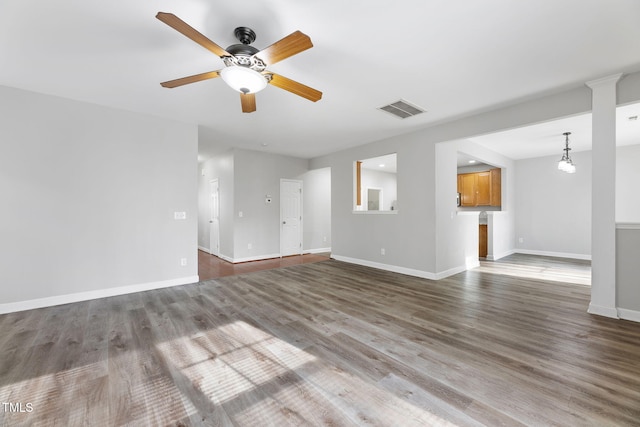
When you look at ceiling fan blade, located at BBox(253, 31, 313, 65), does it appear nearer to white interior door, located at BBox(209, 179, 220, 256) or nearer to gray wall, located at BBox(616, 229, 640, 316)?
gray wall, located at BBox(616, 229, 640, 316)

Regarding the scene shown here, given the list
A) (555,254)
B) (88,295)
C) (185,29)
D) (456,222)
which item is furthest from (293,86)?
(555,254)

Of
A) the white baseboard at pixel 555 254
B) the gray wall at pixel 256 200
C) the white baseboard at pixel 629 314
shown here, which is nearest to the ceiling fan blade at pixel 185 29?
the gray wall at pixel 256 200

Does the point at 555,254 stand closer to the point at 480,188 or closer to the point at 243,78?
the point at 480,188

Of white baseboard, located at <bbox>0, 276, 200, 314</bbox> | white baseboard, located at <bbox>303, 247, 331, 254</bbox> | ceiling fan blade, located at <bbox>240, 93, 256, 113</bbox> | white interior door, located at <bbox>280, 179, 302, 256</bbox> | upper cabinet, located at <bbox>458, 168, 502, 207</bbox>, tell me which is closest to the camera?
ceiling fan blade, located at <bbox>240, 93, 256, 113</bbox>

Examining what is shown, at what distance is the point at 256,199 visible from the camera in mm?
6375

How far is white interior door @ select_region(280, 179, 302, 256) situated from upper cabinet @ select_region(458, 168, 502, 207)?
4.85 m

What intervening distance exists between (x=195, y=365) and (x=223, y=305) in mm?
1340

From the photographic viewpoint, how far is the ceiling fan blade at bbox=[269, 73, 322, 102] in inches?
89.4

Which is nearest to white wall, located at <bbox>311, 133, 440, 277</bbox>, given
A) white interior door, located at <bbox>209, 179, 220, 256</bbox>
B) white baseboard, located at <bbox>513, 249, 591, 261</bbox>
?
white interior door, located at <bbox>209, 179, 220, 256</bbox>

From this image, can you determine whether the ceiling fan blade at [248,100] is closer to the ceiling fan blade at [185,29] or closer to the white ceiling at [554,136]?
the ceiling fan blade at [185,29]

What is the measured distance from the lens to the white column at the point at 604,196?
9.45 ft

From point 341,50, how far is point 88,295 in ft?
14.6

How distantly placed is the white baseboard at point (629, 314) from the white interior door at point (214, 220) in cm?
725

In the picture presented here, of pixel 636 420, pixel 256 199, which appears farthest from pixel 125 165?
pixel 636 420
